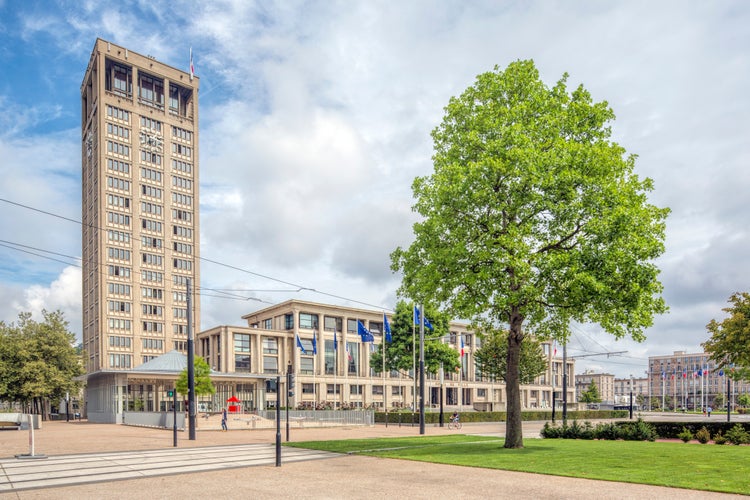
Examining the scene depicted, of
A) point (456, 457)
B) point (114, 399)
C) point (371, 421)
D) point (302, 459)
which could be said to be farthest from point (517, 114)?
point (114, 399)

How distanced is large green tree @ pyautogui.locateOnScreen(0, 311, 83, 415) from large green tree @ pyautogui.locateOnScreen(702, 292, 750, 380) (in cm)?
6601

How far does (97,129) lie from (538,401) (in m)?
96.9

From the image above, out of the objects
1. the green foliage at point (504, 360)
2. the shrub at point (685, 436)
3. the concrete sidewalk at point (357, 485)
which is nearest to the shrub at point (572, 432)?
the shrub at point (685, 436)

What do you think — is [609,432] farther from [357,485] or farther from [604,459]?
[357,485]

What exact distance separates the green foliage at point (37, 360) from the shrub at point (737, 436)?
67.1 meters

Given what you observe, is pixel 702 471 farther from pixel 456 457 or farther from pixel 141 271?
pixel 141 271

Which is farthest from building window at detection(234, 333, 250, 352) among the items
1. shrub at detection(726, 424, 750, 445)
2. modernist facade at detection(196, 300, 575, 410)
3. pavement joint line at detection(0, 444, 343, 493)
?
shrub at detection(726, 424, 750, 445)

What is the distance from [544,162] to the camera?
23.3 meters

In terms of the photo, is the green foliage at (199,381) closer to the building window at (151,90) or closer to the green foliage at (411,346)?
the green foliage at (411,346)

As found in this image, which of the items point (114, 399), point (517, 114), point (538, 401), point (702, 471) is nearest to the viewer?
point (702, 471)

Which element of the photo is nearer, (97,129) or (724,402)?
(97,129)

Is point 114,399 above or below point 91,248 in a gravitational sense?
below

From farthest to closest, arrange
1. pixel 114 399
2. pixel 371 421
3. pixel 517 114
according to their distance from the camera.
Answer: pixel 114 399 → pixel 371 421 → pixel 517 114

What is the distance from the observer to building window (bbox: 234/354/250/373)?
298 feet
